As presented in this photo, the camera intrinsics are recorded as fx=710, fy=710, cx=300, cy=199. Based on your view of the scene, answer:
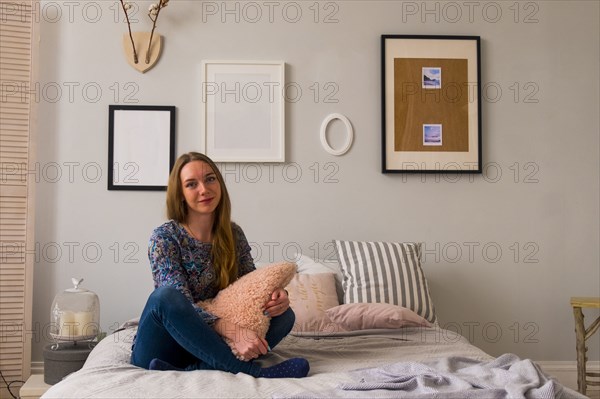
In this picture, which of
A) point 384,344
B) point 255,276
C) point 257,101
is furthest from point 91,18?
point 384,344

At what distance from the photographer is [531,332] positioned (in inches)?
147

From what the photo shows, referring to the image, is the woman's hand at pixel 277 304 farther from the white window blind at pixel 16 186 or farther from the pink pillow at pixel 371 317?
the white window blind at pixel 16 186

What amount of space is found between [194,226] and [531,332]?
2.08m

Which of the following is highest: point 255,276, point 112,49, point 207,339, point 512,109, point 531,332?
point 112,49

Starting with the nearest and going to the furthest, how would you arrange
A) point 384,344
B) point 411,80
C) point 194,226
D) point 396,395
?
point 396,395 → point 194,226 → point 384,344 → point 411,80

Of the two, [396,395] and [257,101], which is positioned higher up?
[257,101]

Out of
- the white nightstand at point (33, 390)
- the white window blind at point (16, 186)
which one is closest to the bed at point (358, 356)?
the white nightstand at point (33, 390)

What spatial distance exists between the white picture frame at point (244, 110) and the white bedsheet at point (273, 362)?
110 cm

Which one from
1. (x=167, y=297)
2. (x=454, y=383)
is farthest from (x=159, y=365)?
(x=454, y=383)

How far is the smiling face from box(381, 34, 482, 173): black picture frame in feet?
4.46

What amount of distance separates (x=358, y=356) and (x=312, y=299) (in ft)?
2.07

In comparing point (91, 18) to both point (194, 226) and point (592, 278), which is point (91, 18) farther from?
point (592, 278)

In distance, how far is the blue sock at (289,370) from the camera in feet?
7.02

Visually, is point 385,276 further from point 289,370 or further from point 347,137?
point 289,370
